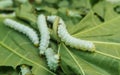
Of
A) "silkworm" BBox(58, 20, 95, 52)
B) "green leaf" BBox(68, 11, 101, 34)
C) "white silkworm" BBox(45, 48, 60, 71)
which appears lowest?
"white silkworm" BBox(45, 48, 60, 71)

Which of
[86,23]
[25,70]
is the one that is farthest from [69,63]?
[86,23]

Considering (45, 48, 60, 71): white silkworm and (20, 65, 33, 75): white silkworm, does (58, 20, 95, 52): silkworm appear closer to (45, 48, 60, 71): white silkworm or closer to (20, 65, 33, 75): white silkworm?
(45, 48, 60, 71): white silkworm

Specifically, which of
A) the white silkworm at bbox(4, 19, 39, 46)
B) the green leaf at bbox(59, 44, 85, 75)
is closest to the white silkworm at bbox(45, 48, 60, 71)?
the green leaf at bbox(59, 44, 85, 75)

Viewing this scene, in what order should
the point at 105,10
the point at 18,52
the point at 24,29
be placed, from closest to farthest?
the point at 18,52
the point at 24,29
the point at 105,10

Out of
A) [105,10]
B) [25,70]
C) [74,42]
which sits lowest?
[25,70]

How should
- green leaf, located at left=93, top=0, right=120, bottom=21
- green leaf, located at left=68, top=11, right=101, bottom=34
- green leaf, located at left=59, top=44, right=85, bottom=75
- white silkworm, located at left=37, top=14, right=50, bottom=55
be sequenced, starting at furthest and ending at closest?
green leaf, located at left=93, top=0, right=120, bottom=21
green leaf, located at left=68, top=11, right=101, bottom=34
white silkworm, located at left=37, top=14, right=50, bottom=55
green leaf, located at left=59, top=44, right=85, bottom=75

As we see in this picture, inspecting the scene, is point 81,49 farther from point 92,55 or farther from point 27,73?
point 27,73

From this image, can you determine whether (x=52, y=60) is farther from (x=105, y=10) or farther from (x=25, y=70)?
(x=105, y=10)

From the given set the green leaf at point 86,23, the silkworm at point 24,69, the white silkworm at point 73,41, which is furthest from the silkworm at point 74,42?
the silkworm at point 24,69
